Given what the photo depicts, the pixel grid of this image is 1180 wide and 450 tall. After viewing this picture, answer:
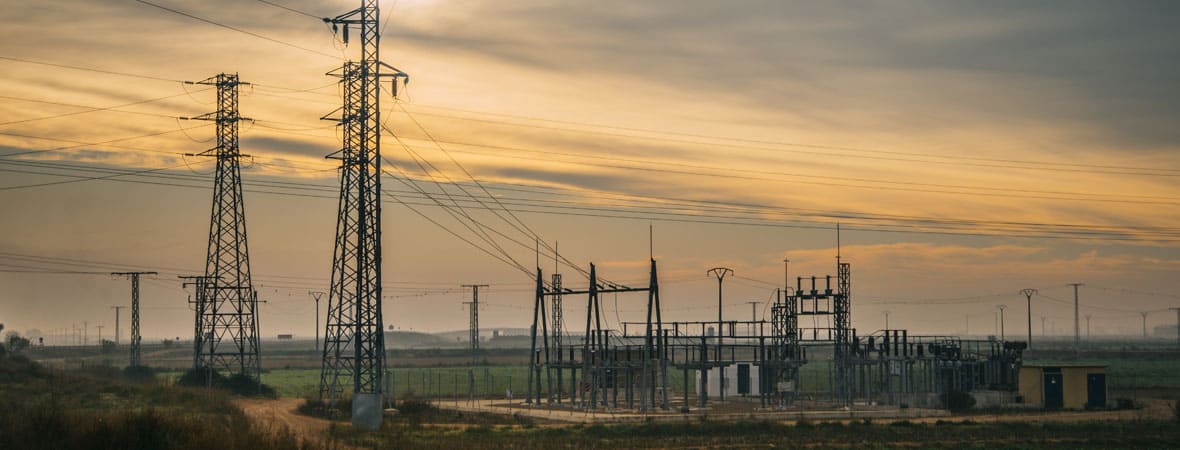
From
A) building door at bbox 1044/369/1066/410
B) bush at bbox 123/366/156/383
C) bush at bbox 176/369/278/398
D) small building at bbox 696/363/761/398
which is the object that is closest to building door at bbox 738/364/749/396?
small building at bbox 696/363/761/398

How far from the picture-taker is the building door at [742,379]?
84.4 meters

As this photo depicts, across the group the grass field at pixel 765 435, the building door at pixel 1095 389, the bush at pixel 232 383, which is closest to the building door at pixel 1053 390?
the building door at pixel 1095 389

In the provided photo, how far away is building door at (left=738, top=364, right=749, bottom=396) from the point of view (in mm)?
84438

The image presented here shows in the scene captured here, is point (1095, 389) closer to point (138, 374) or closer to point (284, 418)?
point (284, 418)

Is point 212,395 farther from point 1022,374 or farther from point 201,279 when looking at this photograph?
point 1022,374

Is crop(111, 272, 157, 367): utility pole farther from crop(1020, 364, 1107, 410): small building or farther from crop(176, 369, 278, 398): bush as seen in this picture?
crop(1020, 364, 1107, 410): small building

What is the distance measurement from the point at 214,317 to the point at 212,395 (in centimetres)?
1159

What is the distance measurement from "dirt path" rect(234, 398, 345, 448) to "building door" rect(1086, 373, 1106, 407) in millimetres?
43138

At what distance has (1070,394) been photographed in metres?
70.2

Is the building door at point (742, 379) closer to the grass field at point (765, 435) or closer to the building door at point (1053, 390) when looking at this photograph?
the building door at point (1053, 390)

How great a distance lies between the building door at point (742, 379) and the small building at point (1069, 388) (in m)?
19.3

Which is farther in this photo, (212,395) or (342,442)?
(212,395)

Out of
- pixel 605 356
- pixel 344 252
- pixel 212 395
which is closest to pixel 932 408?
pixel 605 356

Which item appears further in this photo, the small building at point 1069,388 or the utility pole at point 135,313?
the utility pole at point 135,313
